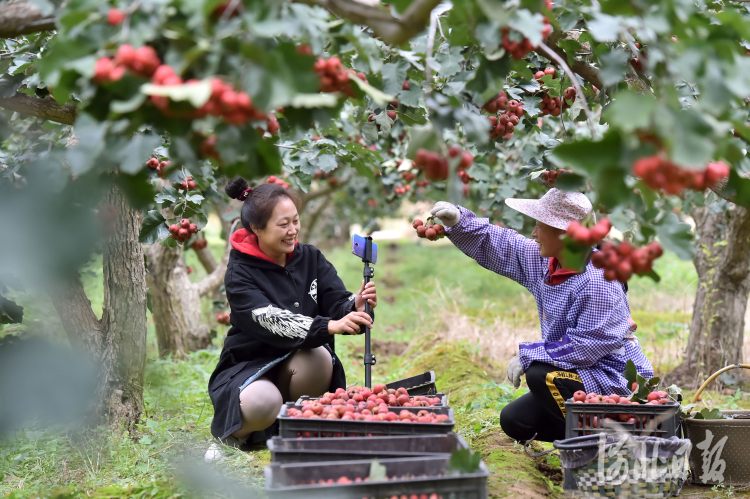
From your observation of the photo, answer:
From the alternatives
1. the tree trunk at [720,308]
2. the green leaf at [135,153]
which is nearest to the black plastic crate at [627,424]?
the green leaf at [135,153]

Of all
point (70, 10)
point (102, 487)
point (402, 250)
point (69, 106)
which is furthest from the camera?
point (402, 250)

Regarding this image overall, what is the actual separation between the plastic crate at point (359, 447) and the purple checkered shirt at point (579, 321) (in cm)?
95

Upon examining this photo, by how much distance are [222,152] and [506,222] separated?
3349mm

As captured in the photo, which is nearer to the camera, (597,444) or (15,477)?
(597,444)

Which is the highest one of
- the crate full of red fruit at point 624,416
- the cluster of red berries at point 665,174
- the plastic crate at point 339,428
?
the cluster of red berries at point 665,174

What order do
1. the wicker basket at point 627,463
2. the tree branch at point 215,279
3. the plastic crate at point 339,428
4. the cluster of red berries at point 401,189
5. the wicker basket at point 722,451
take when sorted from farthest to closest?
1. the cluster of red berries at point 401,189
2. the tree branch at point 215,279
3. the wicker basket at point 722,451
4. the wicker basket at point 627,463
5. the plastic crate at point 339,428

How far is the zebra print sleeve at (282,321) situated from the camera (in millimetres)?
2619

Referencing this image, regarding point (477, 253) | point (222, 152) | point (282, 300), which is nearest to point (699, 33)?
point (222, 152)

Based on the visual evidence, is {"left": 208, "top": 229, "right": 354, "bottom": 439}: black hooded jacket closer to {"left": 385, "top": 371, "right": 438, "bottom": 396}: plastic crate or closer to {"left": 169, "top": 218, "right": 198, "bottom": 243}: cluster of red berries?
{"left": 169, "top": 218, "right": 198, "bottom": 243}: cluster of red berries

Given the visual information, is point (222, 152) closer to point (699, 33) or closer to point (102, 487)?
point (699, 33)

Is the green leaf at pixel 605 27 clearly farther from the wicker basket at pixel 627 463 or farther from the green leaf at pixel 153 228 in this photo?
the green leaf at pixel 153 228

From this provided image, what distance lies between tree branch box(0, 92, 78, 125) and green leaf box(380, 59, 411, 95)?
130cm

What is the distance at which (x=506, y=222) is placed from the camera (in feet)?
14.3

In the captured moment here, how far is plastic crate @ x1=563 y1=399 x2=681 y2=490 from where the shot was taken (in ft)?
7.14
